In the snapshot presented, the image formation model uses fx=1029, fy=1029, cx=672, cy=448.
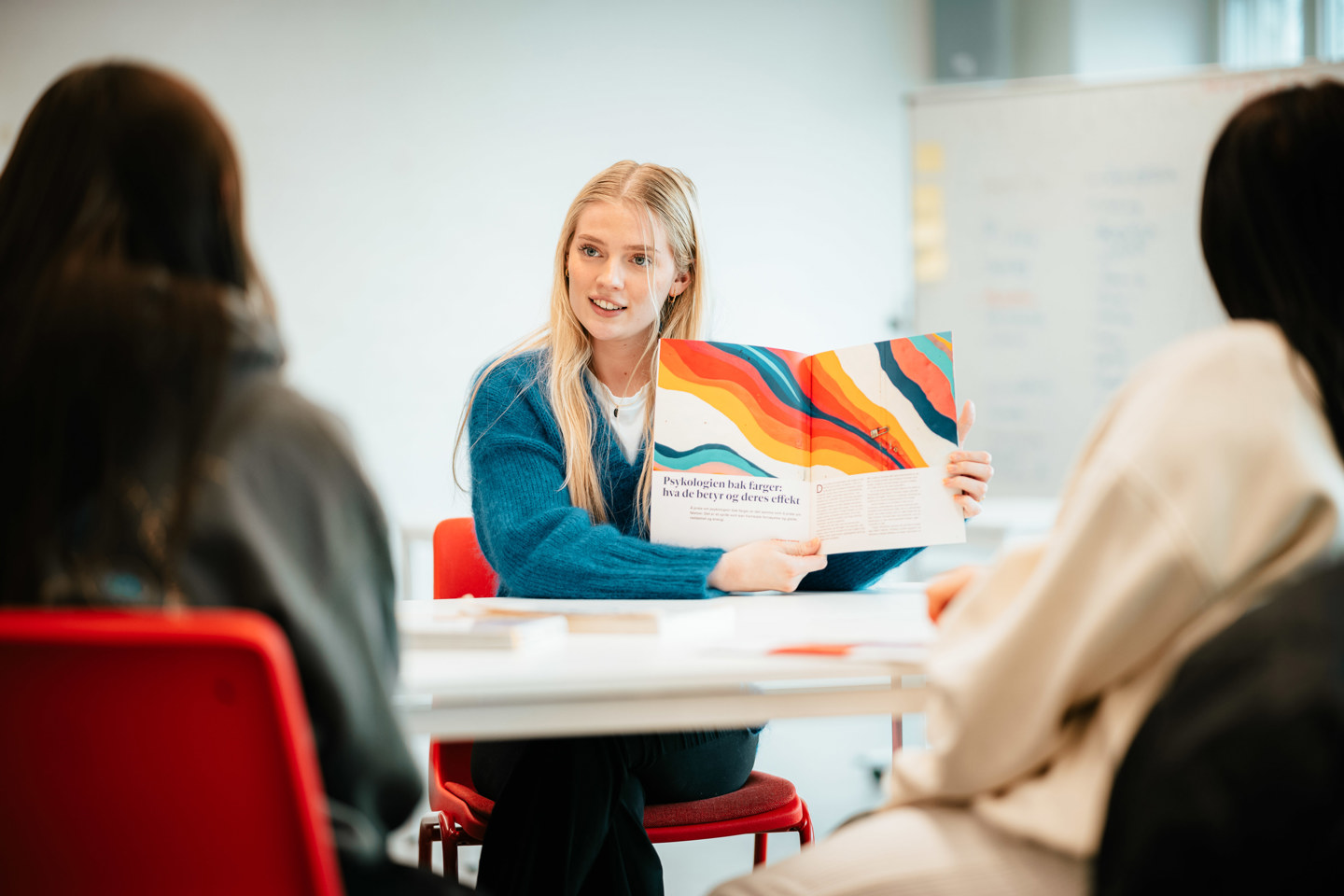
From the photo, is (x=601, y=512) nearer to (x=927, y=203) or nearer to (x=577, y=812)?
(x=577, y=812)

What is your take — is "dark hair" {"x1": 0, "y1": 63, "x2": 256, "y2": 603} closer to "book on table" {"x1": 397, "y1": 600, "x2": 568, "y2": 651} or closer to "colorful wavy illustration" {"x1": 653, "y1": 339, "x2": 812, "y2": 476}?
"book on table" {"x1": 397, "y1": 600, "x2": 568, "y2": 651}

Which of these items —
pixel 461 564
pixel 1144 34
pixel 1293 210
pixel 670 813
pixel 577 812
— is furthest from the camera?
pixel 1144 34

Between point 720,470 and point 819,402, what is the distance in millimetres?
196

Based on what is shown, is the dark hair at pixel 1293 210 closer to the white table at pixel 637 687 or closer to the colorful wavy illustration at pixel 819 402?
the white table at pixel 637 687

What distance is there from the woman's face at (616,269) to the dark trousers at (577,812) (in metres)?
0.74

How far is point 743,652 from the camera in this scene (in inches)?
43.4

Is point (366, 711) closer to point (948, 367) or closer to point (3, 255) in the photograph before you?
point (3, 255)

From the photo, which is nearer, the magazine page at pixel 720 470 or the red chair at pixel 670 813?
the red chair at pixel 670 813

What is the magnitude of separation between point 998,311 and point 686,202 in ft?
5.91

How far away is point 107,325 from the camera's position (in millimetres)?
758

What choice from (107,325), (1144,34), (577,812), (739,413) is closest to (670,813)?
(577,812)

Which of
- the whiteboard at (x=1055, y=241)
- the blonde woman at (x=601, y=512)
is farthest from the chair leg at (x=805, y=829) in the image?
the whiteboard at (x=1055, y=241)

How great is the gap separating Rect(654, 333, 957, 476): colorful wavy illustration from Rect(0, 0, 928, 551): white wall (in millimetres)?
2130

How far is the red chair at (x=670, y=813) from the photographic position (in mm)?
1448
